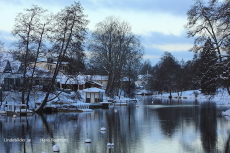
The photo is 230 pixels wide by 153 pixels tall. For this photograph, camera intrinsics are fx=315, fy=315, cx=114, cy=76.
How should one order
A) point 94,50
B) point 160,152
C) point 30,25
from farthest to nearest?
point 94,50, point 30,25, point 160,152

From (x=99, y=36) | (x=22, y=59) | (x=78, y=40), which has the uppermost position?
(x=99, y=36)

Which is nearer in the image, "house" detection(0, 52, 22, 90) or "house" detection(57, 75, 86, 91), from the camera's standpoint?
"house" detection(57, 75, 86, 91)

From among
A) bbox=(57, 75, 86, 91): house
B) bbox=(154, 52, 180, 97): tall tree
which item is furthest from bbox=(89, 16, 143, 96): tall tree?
bbox=(154, 52, 180, 97): tall tree

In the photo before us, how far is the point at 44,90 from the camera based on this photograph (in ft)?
138

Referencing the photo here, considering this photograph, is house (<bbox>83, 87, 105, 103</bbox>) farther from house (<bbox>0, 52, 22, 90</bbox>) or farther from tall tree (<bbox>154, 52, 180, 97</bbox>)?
tall tree (<bbox>154, 52, 180, 97</bbox>)

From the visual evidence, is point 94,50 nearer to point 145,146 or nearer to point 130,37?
point 130,37

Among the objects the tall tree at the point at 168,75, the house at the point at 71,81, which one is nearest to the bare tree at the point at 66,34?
the house at the point at 71,81

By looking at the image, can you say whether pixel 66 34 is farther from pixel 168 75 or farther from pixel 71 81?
pixel 168 75

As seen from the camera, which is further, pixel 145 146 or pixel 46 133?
pixel 46 133

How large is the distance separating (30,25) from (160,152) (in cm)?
2719

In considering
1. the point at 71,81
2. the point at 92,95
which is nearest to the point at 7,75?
the point at 92,95

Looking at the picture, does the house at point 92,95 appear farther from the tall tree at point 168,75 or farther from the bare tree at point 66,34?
the tall tree at point 168,75

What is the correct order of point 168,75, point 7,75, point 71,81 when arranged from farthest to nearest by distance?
point 168,75, point 7,75, point 71,81

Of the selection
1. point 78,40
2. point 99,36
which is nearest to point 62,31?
point 78,40
